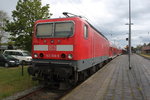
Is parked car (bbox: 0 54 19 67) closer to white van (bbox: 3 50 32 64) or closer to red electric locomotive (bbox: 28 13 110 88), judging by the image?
white van (bbox: 3 50 32 64)

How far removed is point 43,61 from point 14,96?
1.80 meters

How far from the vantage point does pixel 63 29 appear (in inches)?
262

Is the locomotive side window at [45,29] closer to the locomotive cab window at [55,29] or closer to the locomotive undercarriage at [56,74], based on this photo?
the locomotive cab window at [55,29]

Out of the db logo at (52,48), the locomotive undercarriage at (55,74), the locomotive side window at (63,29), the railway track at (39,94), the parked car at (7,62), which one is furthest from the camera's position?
the parked car at (7,62)

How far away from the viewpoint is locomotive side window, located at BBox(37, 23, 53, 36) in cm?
690

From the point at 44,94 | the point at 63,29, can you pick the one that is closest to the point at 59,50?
the point at 63,29

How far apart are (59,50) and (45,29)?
4.11ft

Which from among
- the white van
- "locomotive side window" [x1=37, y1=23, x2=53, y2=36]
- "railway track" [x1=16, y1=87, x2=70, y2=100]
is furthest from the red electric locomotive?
the white van

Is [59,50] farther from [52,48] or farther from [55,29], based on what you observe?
[55,29]

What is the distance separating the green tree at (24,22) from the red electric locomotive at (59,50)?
42.1ft

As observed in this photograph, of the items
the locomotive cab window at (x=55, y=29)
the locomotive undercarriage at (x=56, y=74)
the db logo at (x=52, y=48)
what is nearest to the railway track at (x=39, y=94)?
the locomotive undercarriage at (x=56, y=74)

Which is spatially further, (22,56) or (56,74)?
(22,56)

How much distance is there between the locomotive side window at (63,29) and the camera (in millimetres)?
6500

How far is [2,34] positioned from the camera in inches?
1433
